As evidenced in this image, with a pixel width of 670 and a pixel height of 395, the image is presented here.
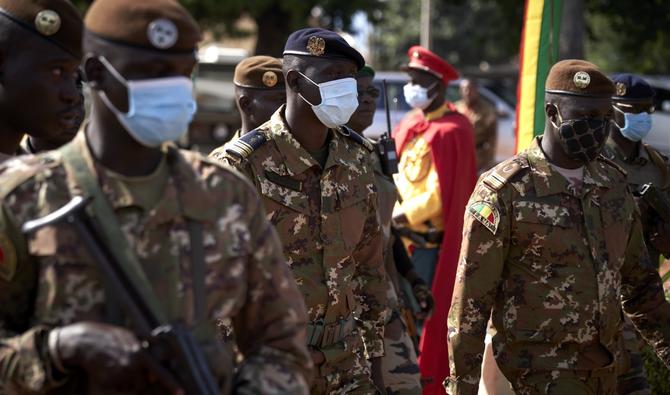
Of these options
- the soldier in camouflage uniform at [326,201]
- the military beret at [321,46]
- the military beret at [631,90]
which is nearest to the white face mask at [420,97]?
the military beret at [631,90]

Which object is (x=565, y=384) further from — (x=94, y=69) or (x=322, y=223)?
(x=94, y=69)

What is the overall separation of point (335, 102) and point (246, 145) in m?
0.45

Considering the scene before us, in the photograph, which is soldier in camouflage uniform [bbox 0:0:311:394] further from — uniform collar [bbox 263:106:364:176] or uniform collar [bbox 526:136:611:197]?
uniform collar [bbox 526:136:611:197]

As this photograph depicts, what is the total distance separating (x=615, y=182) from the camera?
5145 mm

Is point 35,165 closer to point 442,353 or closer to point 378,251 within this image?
point 378,251

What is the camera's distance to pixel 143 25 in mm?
2930

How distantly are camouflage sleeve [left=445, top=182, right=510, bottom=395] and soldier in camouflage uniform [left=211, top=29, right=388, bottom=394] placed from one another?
485 mm

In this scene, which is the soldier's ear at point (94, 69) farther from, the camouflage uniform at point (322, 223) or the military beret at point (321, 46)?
the military beret at point (321, 46)

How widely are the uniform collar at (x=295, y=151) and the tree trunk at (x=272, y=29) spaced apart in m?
20.0

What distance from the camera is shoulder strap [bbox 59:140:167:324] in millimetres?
2846

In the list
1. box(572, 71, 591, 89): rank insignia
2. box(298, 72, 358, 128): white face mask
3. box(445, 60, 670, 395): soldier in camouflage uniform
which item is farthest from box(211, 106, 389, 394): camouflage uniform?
box(572, 71, 591, 89): rank insignia

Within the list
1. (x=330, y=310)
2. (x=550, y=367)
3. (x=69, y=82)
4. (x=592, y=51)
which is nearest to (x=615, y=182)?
(x=550, y=367)

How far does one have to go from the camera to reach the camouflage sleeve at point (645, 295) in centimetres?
527

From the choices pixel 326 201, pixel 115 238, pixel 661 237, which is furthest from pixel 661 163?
pixel 115 238
